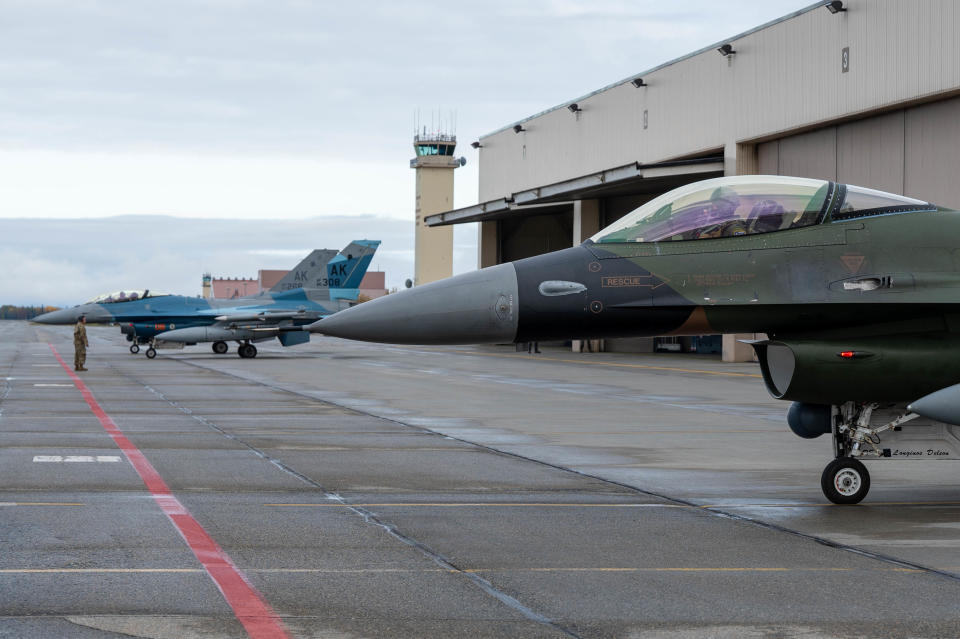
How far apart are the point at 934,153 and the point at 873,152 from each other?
2433 mm

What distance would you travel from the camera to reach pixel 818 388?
9.27 m

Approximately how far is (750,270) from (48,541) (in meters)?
5.87

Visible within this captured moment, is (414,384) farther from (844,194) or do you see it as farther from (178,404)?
(844,194)

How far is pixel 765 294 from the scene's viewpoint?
9.25m

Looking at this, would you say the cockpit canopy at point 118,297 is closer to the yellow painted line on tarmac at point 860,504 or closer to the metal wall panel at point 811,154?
the metal wall panel at point 811,154

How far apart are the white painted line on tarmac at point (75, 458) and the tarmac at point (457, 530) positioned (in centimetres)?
4

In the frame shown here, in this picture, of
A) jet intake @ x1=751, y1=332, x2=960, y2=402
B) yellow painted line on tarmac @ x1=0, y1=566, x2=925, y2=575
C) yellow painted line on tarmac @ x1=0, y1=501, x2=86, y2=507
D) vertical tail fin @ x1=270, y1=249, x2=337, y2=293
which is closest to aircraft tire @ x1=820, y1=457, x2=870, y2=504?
jet intake @ x1=751, y1=332, x2=960, y2=402

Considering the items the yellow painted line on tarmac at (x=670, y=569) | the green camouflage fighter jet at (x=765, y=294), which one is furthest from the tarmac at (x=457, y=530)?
the green camouflage fighter jet at (x=765, y=294)

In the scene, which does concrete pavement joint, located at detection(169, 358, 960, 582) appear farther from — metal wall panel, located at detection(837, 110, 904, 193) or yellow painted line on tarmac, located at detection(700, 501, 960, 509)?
metal wall panel, located at detection(837, 110, 904, 193)

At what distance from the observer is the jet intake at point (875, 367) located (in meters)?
9.23

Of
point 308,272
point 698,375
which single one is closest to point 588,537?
point 698,375

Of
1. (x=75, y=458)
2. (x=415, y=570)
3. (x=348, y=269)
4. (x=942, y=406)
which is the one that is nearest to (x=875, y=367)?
(x=942, y=406)

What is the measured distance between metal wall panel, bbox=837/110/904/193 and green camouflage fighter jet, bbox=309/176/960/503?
24.1 m

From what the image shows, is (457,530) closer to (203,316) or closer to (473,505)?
(473,505)
